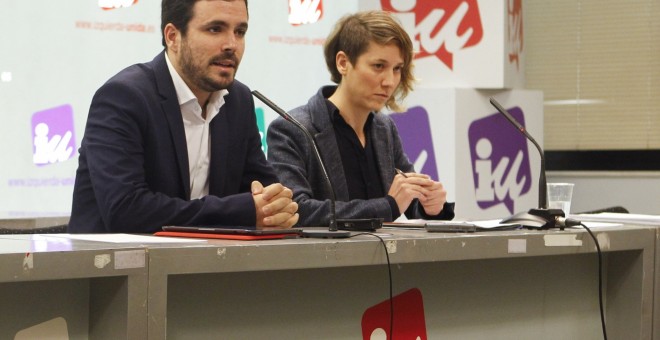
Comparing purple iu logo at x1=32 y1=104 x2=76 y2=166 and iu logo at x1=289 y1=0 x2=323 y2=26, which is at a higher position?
iu logo at x1=289 y1=0 x2=323 y2=26

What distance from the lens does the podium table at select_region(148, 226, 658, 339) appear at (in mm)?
1582

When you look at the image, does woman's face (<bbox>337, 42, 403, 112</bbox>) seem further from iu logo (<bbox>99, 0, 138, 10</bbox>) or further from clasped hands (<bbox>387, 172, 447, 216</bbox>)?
iu logo (<bbox>99, 0, 138, 10</bbox>)

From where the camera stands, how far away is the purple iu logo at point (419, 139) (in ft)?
13.3

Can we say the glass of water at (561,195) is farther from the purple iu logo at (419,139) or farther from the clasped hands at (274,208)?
the purple iu logo at (419,139)

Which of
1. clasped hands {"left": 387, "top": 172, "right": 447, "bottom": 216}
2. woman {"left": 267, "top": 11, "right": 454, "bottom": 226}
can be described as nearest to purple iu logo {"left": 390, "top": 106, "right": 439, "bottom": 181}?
woman {"left": 267, "top": 11, "right": 454, "bottom": 226}

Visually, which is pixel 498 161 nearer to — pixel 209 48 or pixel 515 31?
pixel 515 31

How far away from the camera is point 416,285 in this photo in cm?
198

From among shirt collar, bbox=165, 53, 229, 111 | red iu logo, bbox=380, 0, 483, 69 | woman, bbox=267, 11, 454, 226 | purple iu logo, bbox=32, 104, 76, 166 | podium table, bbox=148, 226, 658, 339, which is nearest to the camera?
podium table, bbox=148, 226, 658, 339

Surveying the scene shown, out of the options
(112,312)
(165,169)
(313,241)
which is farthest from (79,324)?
(165,169)

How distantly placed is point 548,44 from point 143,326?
425cm

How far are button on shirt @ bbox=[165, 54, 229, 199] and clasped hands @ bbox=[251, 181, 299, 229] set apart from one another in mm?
184

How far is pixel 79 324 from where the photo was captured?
1.51 m

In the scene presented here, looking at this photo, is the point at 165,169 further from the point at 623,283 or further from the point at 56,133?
the point at 56,133

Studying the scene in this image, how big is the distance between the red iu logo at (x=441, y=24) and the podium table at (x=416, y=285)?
6.14 ft
